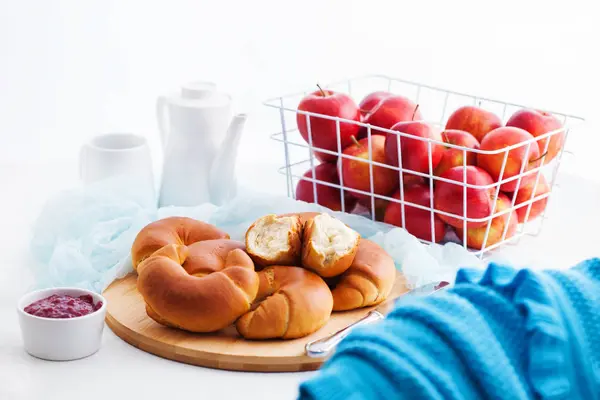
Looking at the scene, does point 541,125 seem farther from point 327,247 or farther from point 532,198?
point 327,247

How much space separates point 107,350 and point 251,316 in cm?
17

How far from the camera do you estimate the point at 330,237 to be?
3.66ft

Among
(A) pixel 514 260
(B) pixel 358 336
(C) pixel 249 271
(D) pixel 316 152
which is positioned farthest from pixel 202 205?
(B) pixel 358 336

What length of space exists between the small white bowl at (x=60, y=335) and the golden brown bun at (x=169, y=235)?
0.16 m

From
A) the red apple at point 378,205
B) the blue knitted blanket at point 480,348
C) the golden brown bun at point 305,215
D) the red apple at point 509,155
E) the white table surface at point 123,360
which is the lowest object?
the white table surface at point 123,360

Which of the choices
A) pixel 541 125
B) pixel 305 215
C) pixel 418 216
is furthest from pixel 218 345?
pixel 541 125

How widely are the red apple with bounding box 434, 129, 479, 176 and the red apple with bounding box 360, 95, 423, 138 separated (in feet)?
0.28

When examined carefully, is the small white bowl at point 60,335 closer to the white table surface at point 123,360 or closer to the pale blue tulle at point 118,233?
the white table surface at point 123,360

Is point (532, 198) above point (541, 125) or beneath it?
beneath

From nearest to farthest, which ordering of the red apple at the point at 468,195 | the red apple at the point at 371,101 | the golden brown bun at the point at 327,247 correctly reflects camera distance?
the golden brown bun at the point at 327,247
the red apple at the point at 468,195
the red apple at the point at 371,101

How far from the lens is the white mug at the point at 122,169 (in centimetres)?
134

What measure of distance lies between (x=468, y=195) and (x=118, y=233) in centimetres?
50

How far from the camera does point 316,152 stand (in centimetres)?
141

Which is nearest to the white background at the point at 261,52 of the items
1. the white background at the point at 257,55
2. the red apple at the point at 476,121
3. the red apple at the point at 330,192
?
the white background at the point at 257,55
